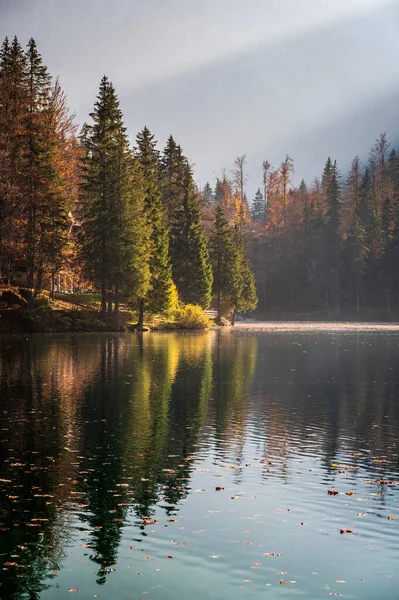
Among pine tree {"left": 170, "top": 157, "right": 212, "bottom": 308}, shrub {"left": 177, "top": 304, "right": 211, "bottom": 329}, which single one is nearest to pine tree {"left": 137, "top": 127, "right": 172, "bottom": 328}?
shrub {"left": 177, "top": 304, "right": 211, "bottom": 329}

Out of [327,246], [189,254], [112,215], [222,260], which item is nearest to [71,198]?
[112,215]

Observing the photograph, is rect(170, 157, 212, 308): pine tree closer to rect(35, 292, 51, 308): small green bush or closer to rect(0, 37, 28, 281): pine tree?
rect(35, 292, 51, 308): small green bush

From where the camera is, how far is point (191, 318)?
79250 millimetres

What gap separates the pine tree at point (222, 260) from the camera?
322 feet

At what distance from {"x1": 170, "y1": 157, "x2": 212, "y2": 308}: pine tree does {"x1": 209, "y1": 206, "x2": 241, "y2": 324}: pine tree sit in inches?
315

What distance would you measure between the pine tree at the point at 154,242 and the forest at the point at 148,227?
14 cm

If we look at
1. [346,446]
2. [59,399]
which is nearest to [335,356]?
[59,399]

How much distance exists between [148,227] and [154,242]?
3.54 metres

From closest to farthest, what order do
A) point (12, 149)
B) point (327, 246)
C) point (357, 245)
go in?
point (12, 149)
point (357, 245)
point (327, 246)

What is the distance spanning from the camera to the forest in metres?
61.5

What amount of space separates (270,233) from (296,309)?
55.9ft

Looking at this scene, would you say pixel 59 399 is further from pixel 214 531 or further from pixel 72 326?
pixel 72 326

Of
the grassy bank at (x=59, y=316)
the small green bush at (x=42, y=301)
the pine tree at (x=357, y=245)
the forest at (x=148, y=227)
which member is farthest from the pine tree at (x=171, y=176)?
the pine tree at (x=357, y=245)

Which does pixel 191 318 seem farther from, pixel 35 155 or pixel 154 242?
pixel 35 155
